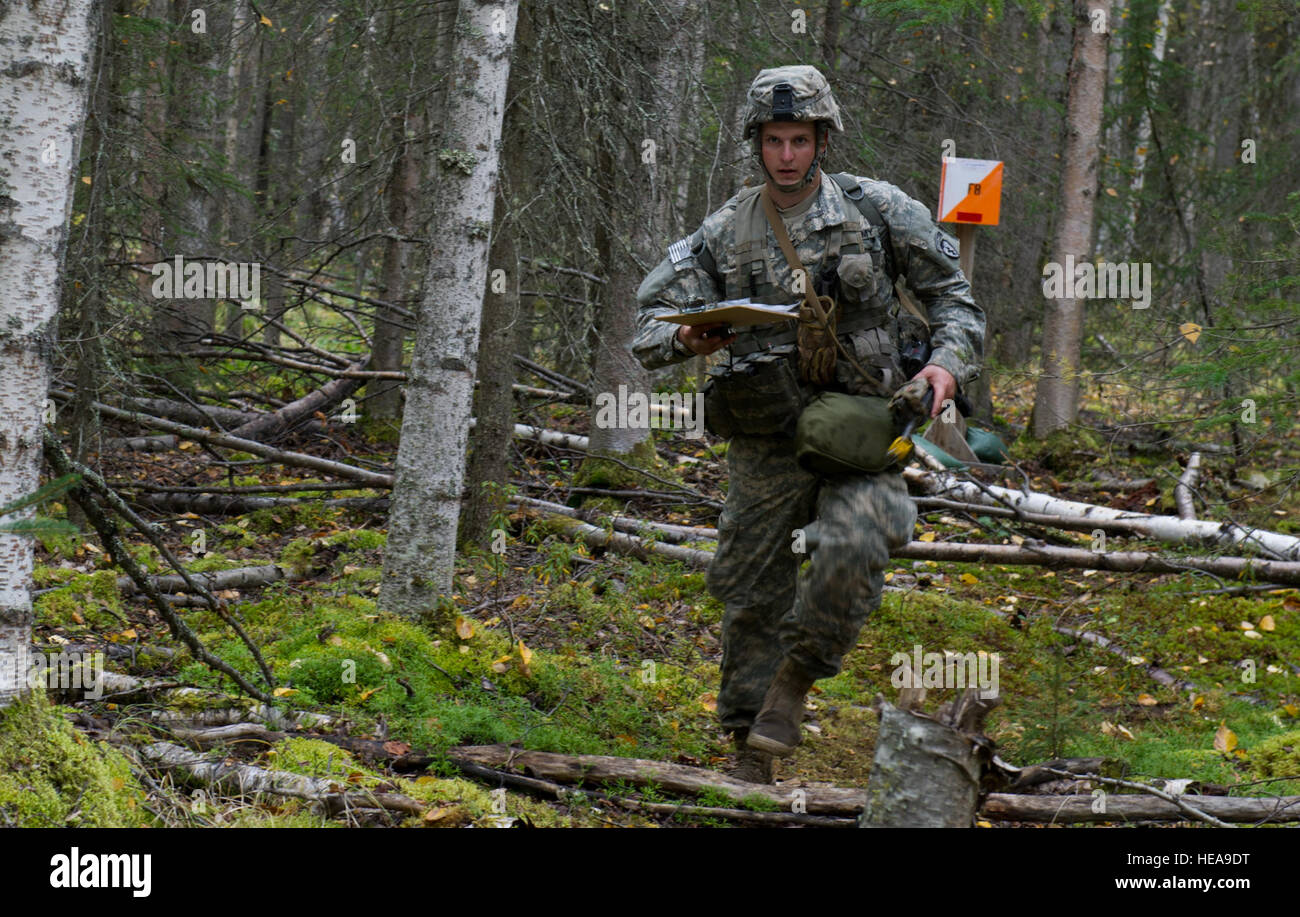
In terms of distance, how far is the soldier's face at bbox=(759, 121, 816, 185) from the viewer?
4523mm

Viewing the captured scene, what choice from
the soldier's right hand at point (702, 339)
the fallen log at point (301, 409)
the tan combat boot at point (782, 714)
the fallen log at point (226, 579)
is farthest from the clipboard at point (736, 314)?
the fallen log at point (301, 409)

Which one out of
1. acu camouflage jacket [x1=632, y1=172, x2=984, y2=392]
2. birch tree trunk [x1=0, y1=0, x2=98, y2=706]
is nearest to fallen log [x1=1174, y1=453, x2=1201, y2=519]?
acu camouflage jacket [x1=632, y1=172, x2=984, y2=392]

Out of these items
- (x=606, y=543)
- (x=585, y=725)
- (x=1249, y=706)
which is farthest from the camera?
(x=606, y=543)

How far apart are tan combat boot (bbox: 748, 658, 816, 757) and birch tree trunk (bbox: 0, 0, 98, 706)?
8.27 ft

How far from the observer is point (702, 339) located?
14.2ft

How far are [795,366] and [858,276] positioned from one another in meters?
0.43

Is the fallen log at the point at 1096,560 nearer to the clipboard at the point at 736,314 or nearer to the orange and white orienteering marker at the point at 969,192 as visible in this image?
the orange and white orienteering marker at the point at 969,192

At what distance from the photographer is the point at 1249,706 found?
5797 millimetres

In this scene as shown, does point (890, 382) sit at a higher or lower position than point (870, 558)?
higher
